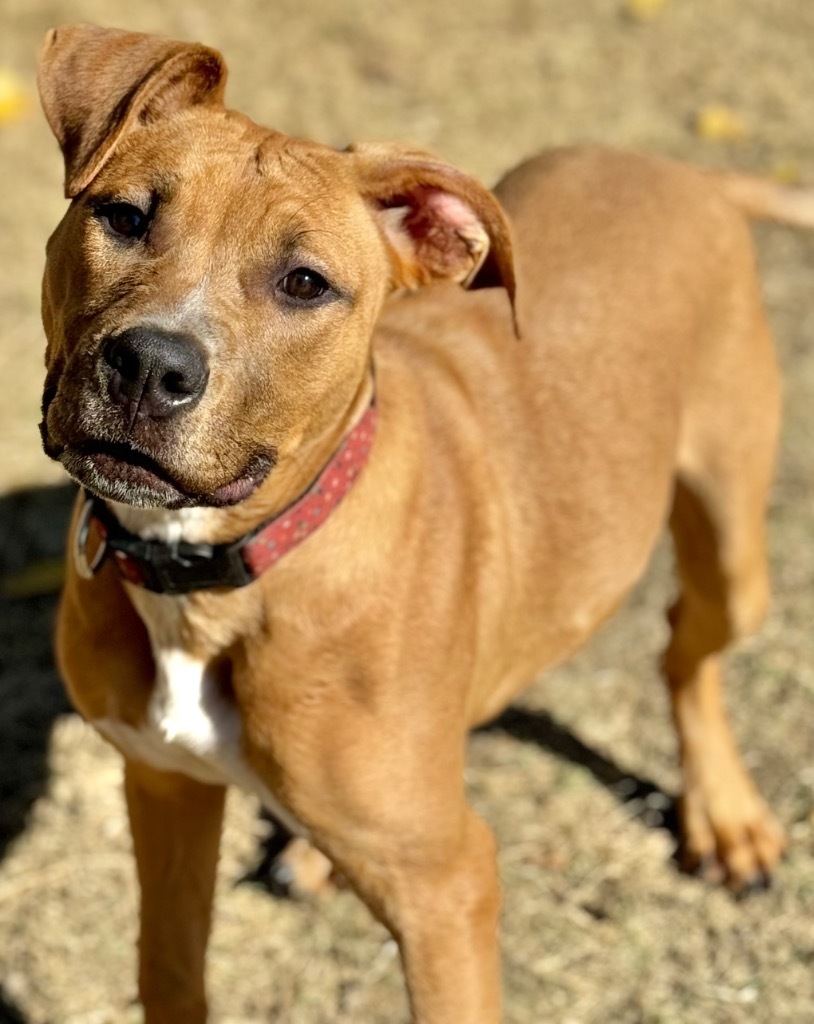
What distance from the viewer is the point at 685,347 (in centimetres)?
438

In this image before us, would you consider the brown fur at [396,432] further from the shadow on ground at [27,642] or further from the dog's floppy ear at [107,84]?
the shadow on ground at [27,642]

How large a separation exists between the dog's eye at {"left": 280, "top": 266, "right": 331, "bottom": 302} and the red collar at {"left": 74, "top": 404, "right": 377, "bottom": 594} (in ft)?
1.15

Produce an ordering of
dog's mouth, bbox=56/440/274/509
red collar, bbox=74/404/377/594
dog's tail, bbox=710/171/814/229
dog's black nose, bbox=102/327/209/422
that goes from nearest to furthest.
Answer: dog's black nose, bbox=102/327/209/422 → dog's mouth, bbox=56/440/274/509 → red collar, bbox=74/404/377/594 → dog's tail, bbox=710/171/814/229

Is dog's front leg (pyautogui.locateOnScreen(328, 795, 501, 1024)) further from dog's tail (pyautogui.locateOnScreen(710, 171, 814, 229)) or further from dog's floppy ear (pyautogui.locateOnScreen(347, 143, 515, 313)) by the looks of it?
dog's tail (pyautogui.locateOnScreen(710, 171, 814, 229))

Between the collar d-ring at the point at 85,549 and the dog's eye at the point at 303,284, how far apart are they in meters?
0.73

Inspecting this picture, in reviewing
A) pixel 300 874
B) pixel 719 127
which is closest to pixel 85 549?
pixel 300 874

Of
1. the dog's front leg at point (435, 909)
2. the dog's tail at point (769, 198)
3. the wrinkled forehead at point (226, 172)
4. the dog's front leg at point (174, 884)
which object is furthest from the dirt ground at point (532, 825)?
the wrinkled forehead at point (226, 172)

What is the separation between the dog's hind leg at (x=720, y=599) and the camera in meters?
4.57

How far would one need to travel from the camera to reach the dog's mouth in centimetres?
289

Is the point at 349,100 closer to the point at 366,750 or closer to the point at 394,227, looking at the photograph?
the point at 394,227

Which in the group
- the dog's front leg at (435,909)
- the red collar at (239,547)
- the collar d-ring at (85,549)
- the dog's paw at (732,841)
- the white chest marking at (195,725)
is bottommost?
the dog's paw at (732,841)

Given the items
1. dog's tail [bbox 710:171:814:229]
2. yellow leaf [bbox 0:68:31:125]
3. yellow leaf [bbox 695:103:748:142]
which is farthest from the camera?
yellow leaf [bbox 695:103:748:142]

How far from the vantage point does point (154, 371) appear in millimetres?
→ 2762

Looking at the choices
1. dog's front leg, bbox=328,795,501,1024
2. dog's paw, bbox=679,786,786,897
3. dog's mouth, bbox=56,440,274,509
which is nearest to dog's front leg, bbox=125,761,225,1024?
dog's front leg, bbox=328,795,501,1024
